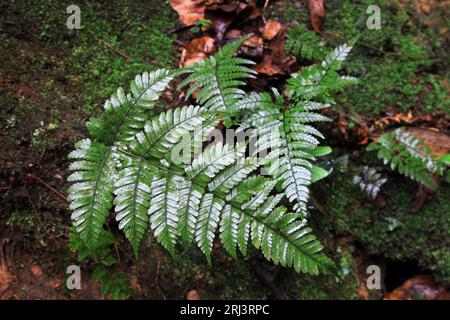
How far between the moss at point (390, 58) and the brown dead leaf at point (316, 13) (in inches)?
2.6

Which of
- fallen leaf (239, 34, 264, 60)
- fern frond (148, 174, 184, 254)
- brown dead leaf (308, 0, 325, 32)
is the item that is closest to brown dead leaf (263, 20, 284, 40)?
fallen leaf (239, 34, 264, 60)

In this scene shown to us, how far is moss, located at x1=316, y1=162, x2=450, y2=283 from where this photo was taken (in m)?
3.11

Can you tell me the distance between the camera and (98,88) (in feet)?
9.65

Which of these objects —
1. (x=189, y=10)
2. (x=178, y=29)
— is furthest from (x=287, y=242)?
(x=189, y=10)

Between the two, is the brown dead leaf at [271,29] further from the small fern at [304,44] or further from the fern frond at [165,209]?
the fern frond at [165,209]

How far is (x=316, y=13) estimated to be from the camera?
3426 mm

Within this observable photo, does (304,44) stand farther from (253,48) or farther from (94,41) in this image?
(94,41)

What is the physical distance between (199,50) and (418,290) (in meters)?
2.78

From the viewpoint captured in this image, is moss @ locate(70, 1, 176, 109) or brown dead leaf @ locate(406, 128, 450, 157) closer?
moss @ locate(70, 1, 176, 109)

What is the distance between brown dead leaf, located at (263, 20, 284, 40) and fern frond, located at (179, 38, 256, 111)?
1.99ft

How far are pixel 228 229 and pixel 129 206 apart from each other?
0.56 meters

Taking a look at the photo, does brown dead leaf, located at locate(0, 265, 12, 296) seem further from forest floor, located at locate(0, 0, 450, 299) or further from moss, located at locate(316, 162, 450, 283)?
moss, located at locate(316, 162, 450, 283)

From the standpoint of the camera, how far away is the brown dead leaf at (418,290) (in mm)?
3275

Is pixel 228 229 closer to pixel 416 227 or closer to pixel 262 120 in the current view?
pixel 262 120
